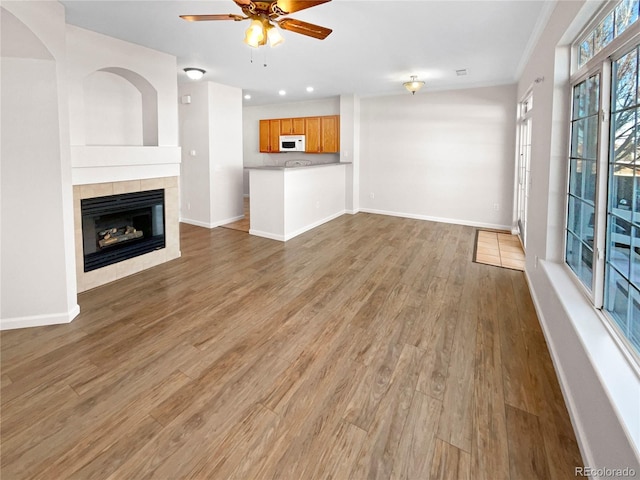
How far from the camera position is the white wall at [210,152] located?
6.26 m

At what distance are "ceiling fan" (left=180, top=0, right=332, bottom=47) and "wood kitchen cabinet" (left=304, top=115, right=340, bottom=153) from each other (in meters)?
5.15

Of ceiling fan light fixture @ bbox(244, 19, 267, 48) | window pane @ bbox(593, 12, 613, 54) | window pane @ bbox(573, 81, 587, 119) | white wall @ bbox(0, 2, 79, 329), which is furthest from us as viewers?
white wall @ bbox(0, 2, 79, 329)

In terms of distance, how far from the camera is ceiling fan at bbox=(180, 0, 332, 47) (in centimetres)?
234

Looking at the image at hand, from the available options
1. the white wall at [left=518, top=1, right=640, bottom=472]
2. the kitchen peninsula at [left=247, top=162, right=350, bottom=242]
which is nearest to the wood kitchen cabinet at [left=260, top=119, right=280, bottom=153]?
the kitchen peninsula at [left=247, top=162, right=350, bottom=242]

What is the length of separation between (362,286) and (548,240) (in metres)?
1.80

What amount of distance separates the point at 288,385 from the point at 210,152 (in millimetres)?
5165

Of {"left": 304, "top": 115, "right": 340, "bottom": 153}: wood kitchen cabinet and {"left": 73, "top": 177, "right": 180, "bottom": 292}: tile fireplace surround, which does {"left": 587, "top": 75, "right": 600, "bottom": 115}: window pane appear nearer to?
{"left": 73, "top": 177, "right": 180, "bottom": 292}: tile fireplace surround

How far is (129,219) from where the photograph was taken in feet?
14.1

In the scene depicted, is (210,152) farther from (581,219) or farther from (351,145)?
(581,219)

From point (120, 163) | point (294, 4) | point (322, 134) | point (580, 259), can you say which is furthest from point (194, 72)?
point (580, 259)

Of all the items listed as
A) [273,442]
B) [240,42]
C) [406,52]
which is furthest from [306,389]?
[406,52]

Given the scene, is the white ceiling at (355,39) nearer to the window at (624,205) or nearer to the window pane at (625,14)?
the window pane at (625,14)

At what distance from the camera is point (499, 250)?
5250 millimetres

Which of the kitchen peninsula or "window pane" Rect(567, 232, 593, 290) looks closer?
"window pane" Rect(567, 232, 593, 290)
